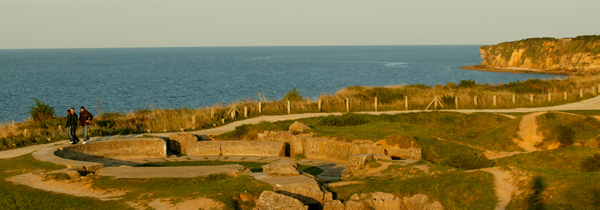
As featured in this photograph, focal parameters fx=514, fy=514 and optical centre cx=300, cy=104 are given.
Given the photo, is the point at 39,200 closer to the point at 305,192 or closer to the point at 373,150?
the point at 305,192

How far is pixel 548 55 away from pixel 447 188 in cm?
9925

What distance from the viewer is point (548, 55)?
331ft

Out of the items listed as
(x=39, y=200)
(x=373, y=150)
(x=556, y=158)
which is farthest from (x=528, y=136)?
(x=39, y=200)

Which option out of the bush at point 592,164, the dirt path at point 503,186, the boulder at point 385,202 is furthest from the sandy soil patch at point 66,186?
the bush at point 592,164

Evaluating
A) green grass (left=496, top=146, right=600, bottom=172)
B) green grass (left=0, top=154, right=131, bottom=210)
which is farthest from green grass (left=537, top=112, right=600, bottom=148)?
green grass (left=0, top=154, right=131, bottom=210)

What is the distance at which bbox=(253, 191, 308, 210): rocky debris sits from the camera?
1161cm

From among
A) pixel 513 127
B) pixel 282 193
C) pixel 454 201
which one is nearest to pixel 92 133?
pixel 282 193

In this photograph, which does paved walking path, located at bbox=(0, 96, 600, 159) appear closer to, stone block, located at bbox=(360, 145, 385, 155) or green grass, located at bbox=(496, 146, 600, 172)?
stone block, located at bbox=(360, 145, 385, 155)

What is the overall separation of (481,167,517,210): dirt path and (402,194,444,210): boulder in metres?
1.38

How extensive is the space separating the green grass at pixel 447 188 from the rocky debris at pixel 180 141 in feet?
31.7

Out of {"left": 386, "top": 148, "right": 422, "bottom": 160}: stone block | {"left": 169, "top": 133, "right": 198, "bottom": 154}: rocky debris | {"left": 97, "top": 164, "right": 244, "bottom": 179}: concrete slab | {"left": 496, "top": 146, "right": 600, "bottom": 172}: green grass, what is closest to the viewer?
{"left": 97, "top": 164, "right": 244, "bottom": 179}: concrete slab

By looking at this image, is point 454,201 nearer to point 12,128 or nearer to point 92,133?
point 92,133

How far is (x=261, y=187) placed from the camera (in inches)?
508

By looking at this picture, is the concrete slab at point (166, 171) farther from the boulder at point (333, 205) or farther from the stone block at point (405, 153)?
the stone block at point (405, 153)
